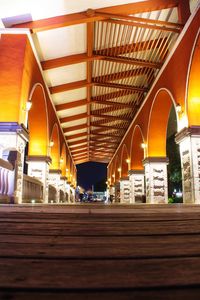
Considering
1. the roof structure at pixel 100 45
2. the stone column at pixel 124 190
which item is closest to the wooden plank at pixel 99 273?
the roof structure at pixel 100 45

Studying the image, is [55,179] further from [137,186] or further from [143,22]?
[143,22]

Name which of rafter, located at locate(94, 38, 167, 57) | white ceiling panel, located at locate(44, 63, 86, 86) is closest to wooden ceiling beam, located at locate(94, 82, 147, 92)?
white ceiling panel, located at locate(44, 63, 86, 86)

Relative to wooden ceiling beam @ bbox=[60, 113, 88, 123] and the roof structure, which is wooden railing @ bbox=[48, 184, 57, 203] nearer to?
the roof structure

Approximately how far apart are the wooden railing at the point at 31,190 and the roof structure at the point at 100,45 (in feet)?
16.0

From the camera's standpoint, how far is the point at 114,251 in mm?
1506

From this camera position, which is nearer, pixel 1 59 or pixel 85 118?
pixel 1 59

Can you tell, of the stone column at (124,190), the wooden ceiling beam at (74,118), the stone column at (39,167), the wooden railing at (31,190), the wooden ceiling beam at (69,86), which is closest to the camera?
the wooden railing at (31,190)

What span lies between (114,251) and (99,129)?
24.3 m

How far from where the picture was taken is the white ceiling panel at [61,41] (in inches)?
405

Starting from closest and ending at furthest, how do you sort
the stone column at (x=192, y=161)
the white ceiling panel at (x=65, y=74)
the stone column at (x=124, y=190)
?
1. the stone column at (x=192, y=161)
2. the white ceiling panel at (x=65, y=74)
3. the stone column at (x=124, y=190)

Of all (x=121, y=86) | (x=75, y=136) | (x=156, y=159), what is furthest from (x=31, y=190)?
(x=75, y=136)

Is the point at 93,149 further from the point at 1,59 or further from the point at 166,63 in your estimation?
the point at 1,59

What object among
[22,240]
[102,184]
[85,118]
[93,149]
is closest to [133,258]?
[22,240]

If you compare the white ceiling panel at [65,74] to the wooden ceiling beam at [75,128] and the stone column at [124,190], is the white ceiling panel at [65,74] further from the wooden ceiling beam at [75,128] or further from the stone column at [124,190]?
the stone column at [124,190]
